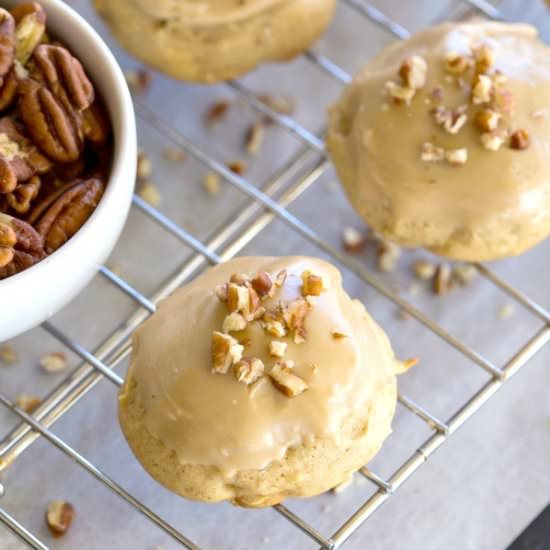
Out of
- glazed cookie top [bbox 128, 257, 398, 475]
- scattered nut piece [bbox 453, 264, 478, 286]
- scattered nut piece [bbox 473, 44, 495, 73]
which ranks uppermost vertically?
scattered nut piece [bbox 473, 44, 495, 73]

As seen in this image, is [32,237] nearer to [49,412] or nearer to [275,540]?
[49,412]

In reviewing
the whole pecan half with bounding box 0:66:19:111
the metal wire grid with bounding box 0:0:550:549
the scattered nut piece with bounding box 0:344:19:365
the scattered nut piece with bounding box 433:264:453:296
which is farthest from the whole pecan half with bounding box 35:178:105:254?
the scattered nut piece with bounding box 433:264:453:296

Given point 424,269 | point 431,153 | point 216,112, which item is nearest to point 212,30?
point 216,112

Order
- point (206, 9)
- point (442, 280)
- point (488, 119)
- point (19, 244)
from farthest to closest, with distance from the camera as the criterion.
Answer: point (442, 280), point (206, 9), point (488, 119), point (19, 244)

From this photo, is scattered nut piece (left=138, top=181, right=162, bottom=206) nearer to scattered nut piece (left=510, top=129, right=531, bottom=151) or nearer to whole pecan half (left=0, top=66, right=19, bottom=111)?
whole pecan half (left=0, top=66, right=19, bottom=111)

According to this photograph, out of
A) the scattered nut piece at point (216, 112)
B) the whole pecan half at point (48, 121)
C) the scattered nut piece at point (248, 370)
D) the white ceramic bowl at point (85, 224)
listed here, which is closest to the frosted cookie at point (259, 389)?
the scattered nut piece at point (248, 370)

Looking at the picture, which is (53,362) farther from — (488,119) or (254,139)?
(488,119)
